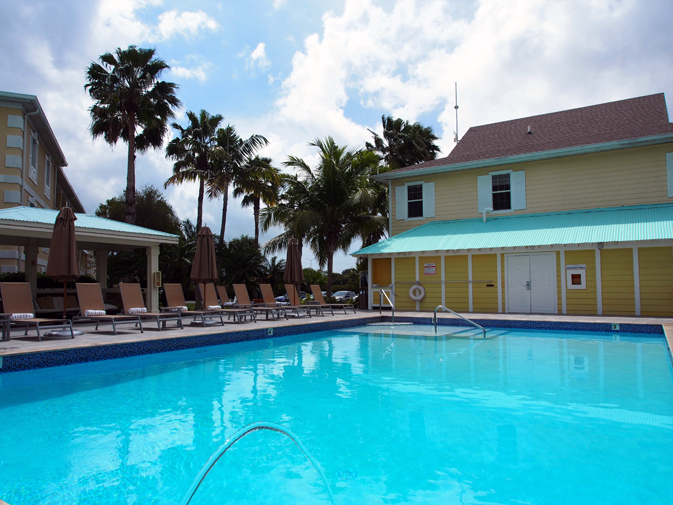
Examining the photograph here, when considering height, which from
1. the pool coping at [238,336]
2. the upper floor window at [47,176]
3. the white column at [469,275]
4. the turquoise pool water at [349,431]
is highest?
the upper floor window at [47,176]

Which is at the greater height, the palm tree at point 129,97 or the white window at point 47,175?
the palm tree at point 129,97

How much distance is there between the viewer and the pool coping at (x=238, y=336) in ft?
21.3

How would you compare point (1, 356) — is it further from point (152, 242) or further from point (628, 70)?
point (628, 70)

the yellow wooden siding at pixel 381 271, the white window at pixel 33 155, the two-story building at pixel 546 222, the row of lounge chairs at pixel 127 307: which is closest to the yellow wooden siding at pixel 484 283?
the two-story building at pixel 546 222

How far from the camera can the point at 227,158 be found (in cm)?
2128

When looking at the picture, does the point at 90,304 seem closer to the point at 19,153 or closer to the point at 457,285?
the point at 19,153

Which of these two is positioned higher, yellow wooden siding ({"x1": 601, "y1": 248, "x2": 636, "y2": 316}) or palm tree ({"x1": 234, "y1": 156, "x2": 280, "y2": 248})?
palm tree ({"x1": 234, "y1": 156, "x2": 280, "y2": 248})

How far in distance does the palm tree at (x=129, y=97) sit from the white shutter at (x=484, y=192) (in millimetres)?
12694

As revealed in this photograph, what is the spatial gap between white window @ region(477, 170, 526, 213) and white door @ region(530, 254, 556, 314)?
2421 mm

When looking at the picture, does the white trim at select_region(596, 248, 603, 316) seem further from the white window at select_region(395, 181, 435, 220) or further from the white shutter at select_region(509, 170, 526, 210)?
the white window at select_region(395, 181, 435, 220)

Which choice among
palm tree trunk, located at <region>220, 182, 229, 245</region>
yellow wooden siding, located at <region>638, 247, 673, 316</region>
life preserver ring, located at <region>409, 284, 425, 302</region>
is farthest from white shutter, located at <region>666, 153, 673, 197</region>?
palm tree trunk, located at <region>220, 182, 229, 245</region>

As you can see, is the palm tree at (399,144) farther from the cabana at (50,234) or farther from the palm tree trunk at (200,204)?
the cabana at (50,234)

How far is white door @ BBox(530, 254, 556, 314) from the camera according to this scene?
1437 cm

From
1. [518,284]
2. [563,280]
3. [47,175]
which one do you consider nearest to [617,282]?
[563,280]
